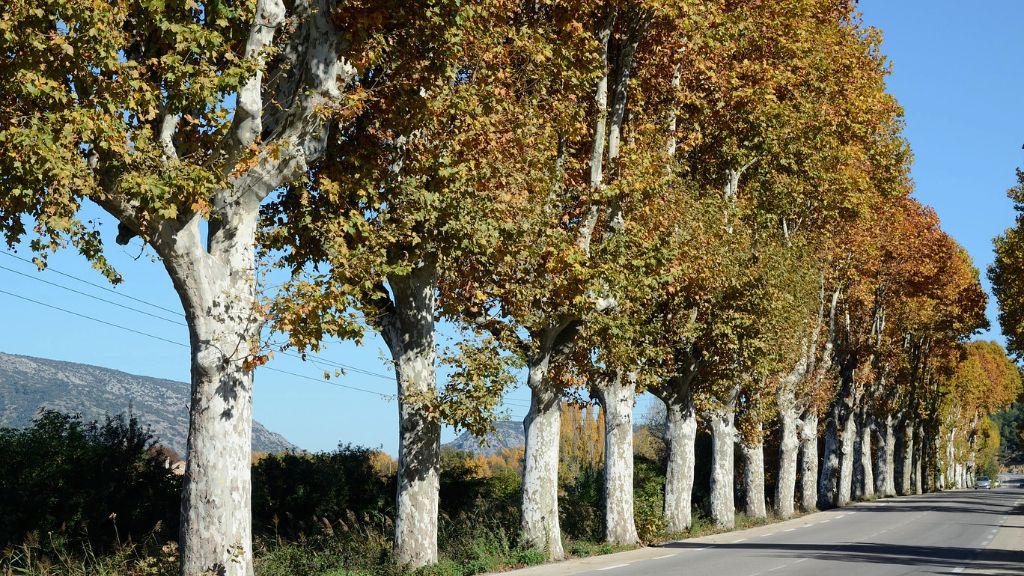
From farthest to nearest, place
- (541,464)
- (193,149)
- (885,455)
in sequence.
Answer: (885,455) < (541,464) < (193,149)

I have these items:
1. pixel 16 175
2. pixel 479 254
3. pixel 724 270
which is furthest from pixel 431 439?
pixel 724 270

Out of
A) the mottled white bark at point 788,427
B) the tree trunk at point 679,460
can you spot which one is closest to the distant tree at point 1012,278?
the mottled white bark at point 788,427

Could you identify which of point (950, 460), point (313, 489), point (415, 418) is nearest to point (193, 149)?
point (415, 418)

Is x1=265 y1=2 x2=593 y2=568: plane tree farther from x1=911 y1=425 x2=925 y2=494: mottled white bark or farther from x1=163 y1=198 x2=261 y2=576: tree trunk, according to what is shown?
x1=911 y1=425 x2=925 y2=494: mottled white bark

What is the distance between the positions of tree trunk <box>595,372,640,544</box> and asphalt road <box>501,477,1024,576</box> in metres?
0.88

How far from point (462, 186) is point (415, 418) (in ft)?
14.6

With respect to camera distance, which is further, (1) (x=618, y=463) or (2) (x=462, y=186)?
(1) (x=618, y=463)

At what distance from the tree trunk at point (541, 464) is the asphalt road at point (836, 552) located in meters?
0.94

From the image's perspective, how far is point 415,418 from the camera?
1845 centimetres

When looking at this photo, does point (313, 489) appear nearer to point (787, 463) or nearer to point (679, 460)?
point (679, 460)

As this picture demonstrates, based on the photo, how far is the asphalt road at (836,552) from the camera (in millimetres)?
18670

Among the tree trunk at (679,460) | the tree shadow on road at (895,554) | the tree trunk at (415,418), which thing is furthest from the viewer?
the tree trunk at (679,460)

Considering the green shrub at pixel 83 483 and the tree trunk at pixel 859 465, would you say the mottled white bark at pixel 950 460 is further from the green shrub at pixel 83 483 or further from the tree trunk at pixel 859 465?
the green shrub at pixel 83 483

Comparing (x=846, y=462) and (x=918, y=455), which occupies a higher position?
(x=918, y=455)
